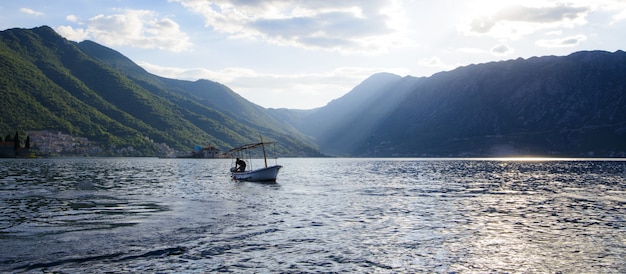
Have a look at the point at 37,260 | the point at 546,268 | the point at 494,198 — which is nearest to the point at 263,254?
the point at 37,260

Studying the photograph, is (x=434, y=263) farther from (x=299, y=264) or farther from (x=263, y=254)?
(x=263, y=254)

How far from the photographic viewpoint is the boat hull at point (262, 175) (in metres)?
84.9

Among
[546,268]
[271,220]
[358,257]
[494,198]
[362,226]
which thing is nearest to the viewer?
[546,268]

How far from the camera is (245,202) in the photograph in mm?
50781

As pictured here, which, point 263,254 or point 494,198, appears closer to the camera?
point 263,254

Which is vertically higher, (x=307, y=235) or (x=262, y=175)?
(x=262, y=175)

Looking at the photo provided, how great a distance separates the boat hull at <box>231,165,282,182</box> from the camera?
84.9 meters

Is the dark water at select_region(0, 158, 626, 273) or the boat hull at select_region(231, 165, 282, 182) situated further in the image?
the boat hull at select_region(231, 165, 282, 182)

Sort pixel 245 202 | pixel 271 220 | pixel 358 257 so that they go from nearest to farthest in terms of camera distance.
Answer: pixel 358 257
pixel 271 220
pixel 245 202

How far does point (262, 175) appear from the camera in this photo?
85.6 meters

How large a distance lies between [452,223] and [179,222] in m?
22.6

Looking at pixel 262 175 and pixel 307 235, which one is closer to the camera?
pixel 307 235

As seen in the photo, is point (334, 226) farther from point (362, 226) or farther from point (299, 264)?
point (299, 264)

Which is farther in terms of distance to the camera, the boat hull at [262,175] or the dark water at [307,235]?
the boat hull at [262,175]
